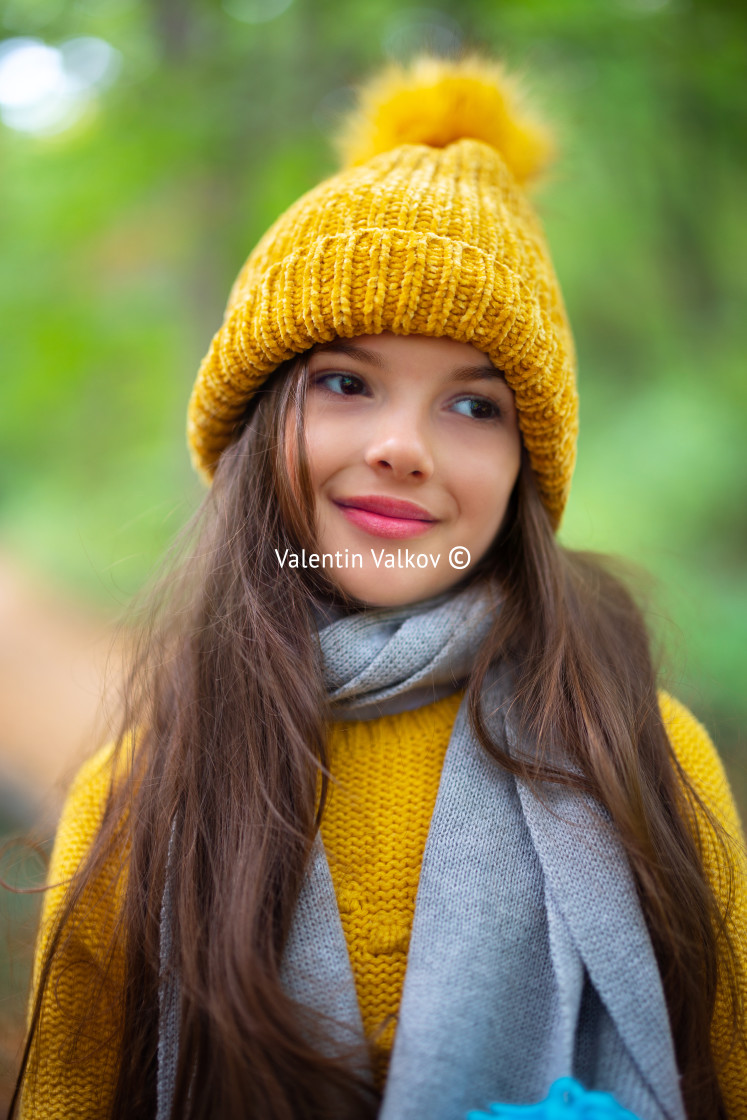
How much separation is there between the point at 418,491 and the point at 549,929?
0.68 m

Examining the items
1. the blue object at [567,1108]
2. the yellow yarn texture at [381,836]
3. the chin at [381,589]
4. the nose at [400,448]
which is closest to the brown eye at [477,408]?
the nose at [400,448]

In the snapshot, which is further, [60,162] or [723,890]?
[60,162]

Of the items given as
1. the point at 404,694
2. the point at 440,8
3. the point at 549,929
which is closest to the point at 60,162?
the point at 440,8

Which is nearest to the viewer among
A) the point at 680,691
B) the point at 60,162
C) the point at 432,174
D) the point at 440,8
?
the point at 432,174

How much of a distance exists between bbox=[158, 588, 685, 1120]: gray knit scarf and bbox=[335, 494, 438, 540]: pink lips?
170 mm

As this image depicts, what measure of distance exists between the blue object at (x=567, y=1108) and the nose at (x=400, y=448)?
2.77ft

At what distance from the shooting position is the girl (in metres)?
1.00

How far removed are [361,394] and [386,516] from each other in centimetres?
21

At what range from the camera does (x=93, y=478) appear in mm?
4426

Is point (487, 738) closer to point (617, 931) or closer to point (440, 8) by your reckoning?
point (617, 931)

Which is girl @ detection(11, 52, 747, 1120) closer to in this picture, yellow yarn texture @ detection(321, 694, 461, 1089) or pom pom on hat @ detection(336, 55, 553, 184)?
yellow yarn texture @ detection(321, 694, 461, 1089)

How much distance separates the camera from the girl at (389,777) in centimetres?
100

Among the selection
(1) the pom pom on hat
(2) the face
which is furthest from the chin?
(1) the pom pom on hat

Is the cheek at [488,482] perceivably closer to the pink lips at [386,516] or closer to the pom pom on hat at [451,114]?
the pink lips at [386,516]
